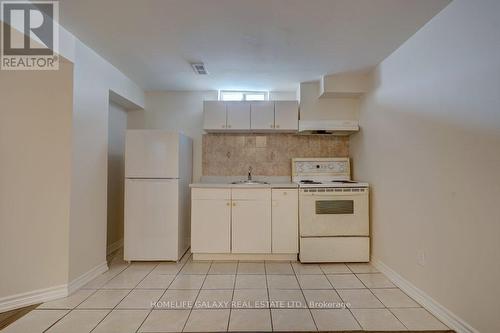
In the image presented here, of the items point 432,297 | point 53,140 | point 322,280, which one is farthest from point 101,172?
point 432,297

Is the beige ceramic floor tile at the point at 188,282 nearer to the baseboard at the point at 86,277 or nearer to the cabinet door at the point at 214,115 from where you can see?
the baseboard at the point at 86,277

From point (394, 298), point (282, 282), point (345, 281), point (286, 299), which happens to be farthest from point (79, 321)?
→ point (394, 298)

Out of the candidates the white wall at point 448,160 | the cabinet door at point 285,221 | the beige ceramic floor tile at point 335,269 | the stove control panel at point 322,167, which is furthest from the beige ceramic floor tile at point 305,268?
the stove control panel at point 322,167

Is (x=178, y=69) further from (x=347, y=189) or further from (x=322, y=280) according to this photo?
(x=322, y=280)

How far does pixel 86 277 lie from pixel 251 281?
5.39 feet

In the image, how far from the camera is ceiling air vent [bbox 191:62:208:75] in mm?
2786

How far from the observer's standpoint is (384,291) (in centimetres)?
227

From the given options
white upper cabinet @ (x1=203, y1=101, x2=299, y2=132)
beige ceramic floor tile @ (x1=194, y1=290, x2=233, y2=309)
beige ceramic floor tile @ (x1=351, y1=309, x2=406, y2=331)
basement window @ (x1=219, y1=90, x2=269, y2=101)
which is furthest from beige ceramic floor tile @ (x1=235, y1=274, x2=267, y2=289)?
basement window @ (x1=219, y1=90, x2=269, y2=101)

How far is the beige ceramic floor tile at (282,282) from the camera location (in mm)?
2361

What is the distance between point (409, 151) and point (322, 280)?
1.53 metres

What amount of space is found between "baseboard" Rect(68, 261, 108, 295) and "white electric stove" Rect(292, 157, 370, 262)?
2.27m

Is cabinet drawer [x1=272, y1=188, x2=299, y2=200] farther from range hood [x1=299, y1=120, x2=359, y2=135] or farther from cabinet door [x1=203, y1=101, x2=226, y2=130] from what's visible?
cabinet door [x1=203, y1=101, x2=226, y2=130]

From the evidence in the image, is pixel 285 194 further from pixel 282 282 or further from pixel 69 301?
pixel 69 301

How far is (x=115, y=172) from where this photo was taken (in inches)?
130
